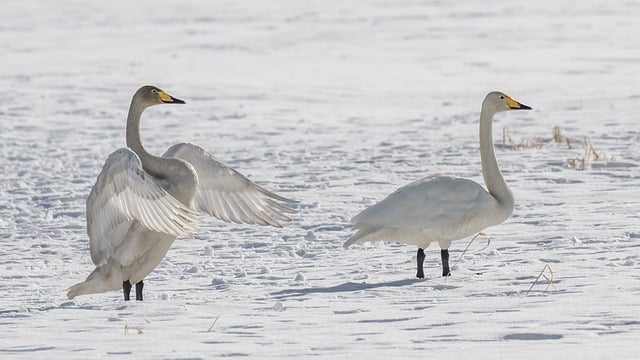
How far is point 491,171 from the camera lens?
730 centimetres

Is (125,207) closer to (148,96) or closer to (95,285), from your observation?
(95,285)

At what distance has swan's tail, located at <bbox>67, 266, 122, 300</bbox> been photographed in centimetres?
673

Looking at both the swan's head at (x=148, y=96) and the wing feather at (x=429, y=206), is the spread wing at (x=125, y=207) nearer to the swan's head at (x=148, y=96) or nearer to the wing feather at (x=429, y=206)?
the swan's head at (x=148, y=96)

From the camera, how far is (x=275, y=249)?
8.41 m

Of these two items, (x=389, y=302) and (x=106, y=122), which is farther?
(x=106, y=122)

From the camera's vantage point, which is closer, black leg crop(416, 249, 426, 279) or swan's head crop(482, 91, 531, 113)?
black leg crop(416, 249, 426, 279)

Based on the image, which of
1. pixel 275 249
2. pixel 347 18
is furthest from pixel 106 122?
pixel 347 18

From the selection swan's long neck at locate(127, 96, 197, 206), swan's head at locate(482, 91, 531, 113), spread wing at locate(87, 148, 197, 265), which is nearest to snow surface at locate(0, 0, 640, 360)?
spread wing at locate(87, 148, 197, 265)

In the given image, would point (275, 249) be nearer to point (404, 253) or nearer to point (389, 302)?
point (404, 253)

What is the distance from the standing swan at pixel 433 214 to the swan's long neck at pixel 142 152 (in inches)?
41.1

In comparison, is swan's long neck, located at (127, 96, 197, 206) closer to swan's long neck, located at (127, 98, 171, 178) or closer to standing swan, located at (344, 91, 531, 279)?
swan's long neck, located at (127, 98, 171, 178)

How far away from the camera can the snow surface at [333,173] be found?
5.27 metres

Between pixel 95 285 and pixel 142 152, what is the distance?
0.76m

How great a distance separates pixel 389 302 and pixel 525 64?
52.6 feet
